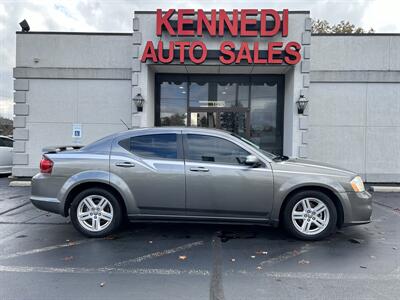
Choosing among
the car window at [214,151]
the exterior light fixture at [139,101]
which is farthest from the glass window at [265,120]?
the car window at [214,151]

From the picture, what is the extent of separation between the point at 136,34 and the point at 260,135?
217 inches

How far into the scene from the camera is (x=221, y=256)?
4.09 metres

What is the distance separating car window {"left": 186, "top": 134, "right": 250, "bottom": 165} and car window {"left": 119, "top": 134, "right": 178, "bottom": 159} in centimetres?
26

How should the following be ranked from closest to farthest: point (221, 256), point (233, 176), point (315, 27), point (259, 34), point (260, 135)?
point (221, 256), point (233, 176), point (259, 34), point (260, 135), point (315, 27)

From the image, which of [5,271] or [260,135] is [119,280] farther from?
[260,135]

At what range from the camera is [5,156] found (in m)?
11.5

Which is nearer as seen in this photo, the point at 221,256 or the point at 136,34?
the point at 221,256

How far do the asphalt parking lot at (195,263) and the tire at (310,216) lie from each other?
168 millimetres

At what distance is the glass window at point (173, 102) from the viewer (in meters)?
11.4

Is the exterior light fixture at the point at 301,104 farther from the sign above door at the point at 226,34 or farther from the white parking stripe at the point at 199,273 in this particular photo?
the white parking stripe at the point at 199,273

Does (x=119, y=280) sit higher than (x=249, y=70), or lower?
lower

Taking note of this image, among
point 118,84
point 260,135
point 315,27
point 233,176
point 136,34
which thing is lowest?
point 233,176

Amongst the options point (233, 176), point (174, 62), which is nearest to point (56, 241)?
point (233, 176)

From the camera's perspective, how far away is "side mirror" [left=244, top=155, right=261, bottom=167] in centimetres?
457
